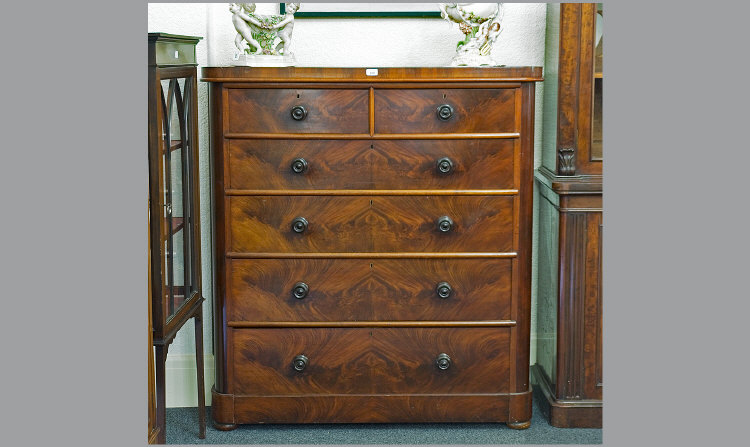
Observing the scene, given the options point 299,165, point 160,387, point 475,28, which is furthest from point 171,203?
point 475,28

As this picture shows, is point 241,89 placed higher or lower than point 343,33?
lower

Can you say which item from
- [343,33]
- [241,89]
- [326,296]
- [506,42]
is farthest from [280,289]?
[506,42]

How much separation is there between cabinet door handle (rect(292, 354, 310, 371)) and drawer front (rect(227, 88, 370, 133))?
745 millimetres

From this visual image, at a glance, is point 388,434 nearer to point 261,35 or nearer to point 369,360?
point 369,360

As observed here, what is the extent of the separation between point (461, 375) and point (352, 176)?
0.76 metres

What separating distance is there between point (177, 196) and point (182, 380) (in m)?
0.94

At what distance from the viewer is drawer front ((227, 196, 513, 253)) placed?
311 cm

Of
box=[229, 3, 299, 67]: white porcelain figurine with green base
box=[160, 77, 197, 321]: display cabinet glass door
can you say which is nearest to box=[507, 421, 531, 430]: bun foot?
box=[160, 77, 197, 321]: display cabinet glass door

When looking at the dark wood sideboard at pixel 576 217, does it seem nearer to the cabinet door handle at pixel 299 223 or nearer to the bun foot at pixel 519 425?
the bun foot at pixel 519 425

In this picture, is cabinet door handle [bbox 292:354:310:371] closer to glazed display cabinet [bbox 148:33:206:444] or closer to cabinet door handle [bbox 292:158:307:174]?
glazed display cabinet [bbox 148:33:206:444]

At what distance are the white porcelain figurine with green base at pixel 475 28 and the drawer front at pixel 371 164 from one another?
12.1 inches

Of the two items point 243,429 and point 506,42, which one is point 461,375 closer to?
point 243,429

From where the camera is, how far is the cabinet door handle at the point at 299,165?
10.1 feet

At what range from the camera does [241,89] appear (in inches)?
120
